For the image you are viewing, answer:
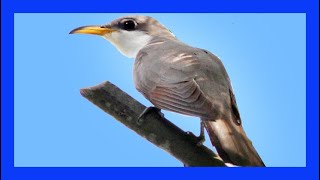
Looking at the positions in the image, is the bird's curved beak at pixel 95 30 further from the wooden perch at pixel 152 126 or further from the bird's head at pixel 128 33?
the wooden perch at pixel 152 126

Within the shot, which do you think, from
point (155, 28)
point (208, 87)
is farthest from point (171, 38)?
point (208, 87)

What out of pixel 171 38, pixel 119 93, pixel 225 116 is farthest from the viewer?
pixel 171 38

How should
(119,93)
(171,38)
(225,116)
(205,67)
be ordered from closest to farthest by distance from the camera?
(225,116) → (119,93) → (205,67) → (171,38)

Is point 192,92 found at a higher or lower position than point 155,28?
lower

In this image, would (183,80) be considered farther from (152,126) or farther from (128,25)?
(128,25)

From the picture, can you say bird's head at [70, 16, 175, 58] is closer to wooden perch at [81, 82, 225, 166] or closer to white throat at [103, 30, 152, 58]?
white throat at [103, 30, 152, 58]

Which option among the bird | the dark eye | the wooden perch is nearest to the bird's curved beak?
the bird

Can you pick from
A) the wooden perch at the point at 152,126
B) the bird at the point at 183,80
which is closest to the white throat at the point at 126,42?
the bird at the point at 183,80

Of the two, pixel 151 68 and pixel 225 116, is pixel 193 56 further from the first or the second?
pixel 225 116
